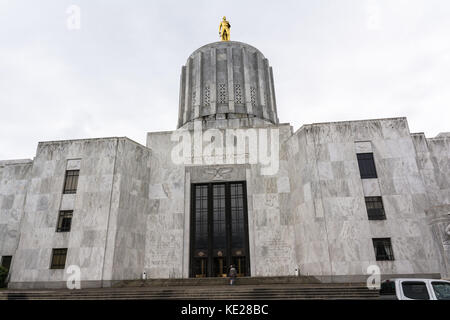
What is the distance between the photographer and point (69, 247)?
890 inches

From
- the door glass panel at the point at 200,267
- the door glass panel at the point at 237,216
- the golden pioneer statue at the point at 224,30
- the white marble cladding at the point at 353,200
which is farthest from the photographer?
the golden pioneer statue at the point at 224,30

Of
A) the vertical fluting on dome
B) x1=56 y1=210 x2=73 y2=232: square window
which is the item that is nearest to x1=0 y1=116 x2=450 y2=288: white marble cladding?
x1=56 y1=210 x2=73 y2=232: square window

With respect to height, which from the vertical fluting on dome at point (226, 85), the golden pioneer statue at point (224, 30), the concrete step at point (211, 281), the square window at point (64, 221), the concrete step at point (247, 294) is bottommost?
the concrete step at point (247, 294)

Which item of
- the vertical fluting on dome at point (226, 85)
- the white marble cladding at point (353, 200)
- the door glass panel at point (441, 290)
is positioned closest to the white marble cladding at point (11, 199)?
the vertical fluting on dome at point (226, 85)

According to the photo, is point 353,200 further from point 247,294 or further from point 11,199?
point 11,199

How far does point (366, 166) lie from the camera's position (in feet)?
75.7

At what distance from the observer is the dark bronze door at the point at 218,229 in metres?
24.8

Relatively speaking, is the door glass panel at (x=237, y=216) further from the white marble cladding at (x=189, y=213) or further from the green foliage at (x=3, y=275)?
the green foliage at (x=3, y=275)

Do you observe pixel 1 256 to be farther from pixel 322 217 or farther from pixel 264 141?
pixel 322 217

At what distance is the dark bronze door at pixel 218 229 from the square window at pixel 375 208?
977 centimetres

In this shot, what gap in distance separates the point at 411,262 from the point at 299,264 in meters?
7.66

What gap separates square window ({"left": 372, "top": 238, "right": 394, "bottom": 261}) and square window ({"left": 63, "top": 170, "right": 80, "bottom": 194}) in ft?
78.5

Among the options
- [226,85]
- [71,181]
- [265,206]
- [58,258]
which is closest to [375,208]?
[265,206]
